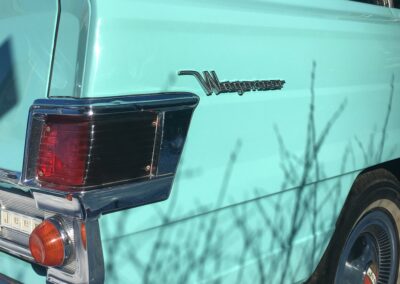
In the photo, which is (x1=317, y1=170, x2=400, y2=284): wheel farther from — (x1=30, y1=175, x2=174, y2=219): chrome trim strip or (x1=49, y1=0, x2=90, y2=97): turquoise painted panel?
(x1=49, y1=0, x2=90, y2=97): turquoise painted panel

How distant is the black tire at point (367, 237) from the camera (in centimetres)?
324

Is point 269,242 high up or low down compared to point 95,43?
down

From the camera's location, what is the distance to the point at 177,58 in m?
2.10

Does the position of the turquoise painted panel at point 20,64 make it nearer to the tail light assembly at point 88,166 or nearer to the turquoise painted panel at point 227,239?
the tail light assembly at point 88,166

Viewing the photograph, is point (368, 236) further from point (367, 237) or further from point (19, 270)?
point (19, 270)

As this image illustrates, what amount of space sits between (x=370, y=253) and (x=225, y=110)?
6.09ft

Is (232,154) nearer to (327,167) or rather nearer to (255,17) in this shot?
(255,17)

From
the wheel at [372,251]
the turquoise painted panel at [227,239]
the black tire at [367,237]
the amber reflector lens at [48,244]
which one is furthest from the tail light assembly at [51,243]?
the wheel at [372,251]

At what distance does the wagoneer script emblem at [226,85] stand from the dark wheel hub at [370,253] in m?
1.26

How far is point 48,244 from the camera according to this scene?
1917 mm

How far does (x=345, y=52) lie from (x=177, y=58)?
48.3 inches

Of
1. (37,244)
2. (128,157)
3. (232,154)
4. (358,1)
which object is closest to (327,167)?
(232,154)

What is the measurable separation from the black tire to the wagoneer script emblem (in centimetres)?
105

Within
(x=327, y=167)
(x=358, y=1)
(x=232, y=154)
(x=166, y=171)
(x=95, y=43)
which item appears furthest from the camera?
(x=358, y=1)
